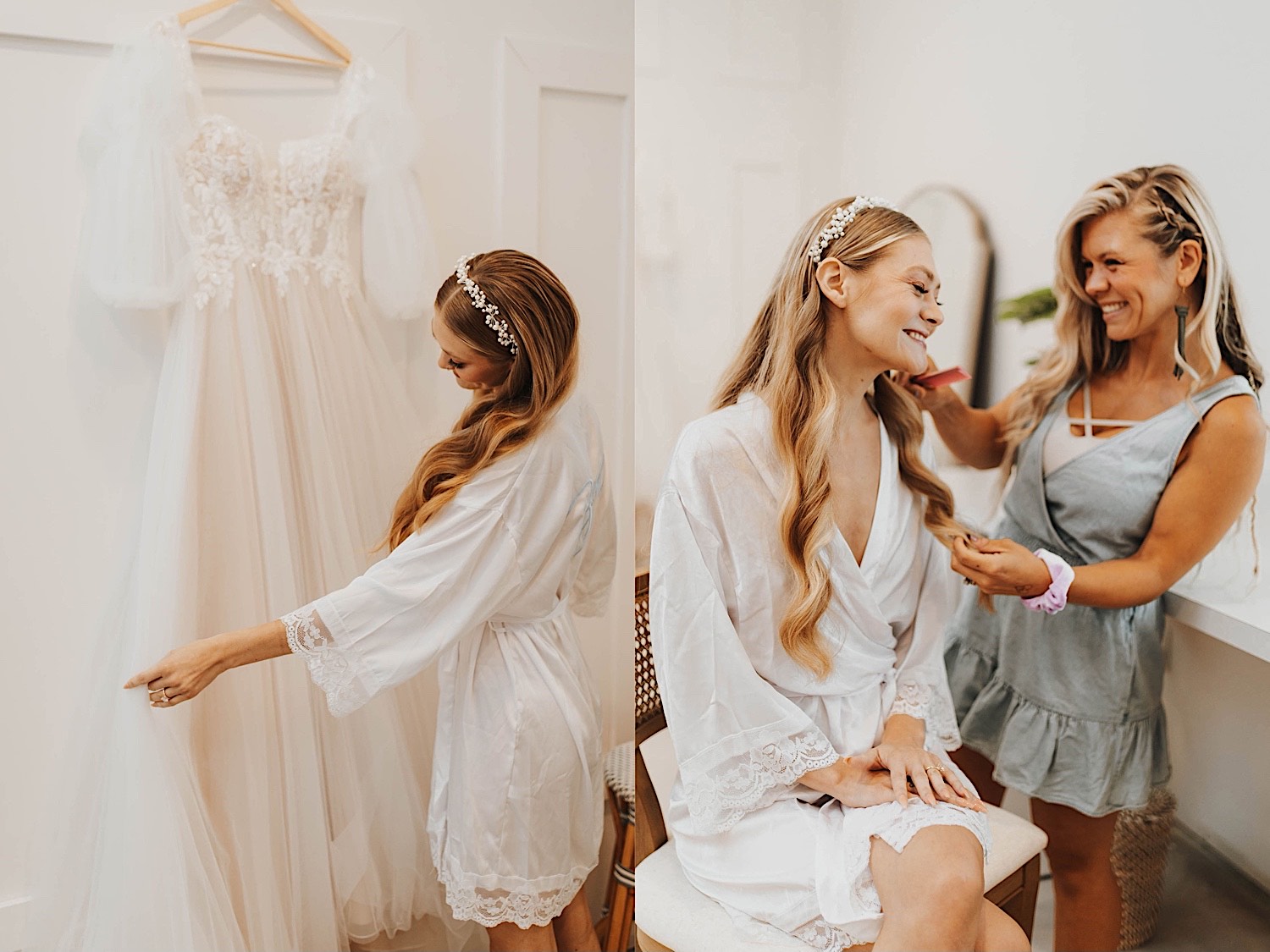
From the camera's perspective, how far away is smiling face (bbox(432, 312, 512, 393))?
960 millimetres

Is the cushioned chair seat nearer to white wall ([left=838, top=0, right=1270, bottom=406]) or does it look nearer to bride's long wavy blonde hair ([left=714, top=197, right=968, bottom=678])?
bride's long wavy blonde hair ([left=714, top=197, right=968, bottom=678])


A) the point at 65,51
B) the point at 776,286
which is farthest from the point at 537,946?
the point at 65,51

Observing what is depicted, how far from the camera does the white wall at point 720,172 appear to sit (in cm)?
88

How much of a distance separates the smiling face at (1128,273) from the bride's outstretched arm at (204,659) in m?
0.87

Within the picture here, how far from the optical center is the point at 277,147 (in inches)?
37.7

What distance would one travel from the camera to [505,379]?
0.96 m

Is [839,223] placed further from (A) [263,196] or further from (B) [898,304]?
(A) [263,196]

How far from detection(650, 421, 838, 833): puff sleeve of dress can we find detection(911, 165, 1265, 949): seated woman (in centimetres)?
22

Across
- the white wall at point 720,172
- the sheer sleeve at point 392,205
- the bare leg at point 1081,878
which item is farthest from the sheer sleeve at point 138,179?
the bare leg at point 1081,878

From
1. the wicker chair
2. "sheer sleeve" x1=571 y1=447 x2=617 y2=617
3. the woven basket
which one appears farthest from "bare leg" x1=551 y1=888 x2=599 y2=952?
the woven basket

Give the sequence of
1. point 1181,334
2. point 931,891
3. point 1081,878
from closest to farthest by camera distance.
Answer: point 931,891 < point 1181,334 < point 1081,878

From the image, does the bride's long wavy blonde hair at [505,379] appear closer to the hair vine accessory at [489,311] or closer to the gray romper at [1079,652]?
the hair vine accessory at [489,311]

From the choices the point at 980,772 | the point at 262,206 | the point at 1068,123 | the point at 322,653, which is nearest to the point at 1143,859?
the point at 980,772

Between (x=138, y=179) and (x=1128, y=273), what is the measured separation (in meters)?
0.97
